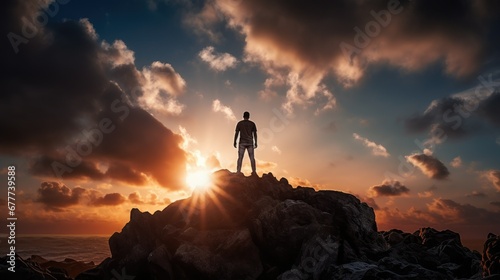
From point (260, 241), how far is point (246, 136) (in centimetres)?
832

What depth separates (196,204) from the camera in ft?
77.6

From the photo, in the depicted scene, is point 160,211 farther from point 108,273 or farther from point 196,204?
point 108,273

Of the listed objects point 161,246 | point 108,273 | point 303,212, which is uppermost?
point 303,212

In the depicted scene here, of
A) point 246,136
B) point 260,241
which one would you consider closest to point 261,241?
point 260,241

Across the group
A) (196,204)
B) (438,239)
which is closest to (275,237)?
(196,204)

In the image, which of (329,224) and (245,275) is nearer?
(245,275)

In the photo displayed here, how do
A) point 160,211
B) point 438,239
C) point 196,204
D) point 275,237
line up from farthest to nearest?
point 438,239, point 160,211, point 196,204, point 275,237

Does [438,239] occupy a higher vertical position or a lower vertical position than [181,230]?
lower

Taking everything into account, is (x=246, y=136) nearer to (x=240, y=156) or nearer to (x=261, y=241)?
(x=240, y=156)

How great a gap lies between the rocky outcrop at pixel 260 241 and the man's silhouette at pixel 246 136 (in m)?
1.89

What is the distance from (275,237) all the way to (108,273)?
13711 mm

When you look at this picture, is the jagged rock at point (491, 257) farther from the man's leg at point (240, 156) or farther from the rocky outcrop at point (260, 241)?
the man's leg at point (240, 156)

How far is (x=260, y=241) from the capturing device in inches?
809

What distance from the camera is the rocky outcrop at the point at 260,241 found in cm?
1877
